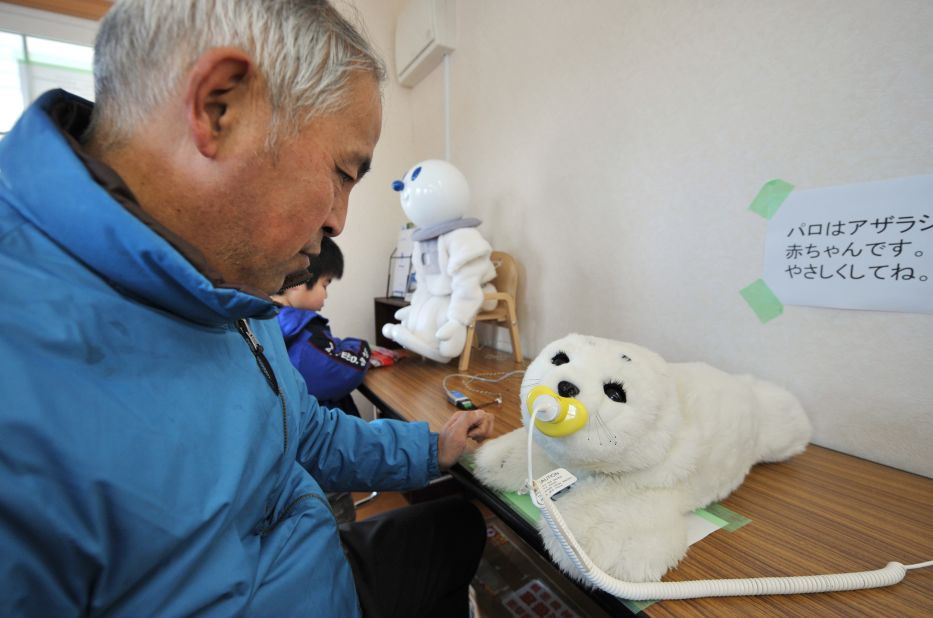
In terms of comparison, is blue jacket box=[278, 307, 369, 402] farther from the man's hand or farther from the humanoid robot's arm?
the man's hand

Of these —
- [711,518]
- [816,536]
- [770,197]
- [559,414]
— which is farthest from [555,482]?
[770,197]

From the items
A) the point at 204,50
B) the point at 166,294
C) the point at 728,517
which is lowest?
the point at 728,517

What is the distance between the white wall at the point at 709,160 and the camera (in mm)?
634

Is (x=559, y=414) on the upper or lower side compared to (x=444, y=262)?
lower

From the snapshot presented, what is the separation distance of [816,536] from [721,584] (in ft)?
0.68

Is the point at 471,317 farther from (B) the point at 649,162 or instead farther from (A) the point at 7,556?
(A) the point at 7,556

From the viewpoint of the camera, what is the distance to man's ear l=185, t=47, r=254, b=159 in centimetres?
36

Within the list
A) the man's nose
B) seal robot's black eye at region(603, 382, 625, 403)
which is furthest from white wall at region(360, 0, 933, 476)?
the man's nose

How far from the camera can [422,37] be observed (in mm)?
1704

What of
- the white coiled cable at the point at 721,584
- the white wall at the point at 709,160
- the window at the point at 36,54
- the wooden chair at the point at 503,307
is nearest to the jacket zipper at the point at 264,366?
the white coiled cable at the point at 721,584

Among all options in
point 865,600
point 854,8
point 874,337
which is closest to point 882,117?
point 854,8

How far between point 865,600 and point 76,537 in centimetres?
74

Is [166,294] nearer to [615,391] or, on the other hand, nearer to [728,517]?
[615,391]

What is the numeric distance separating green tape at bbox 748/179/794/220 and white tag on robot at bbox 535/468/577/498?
0.66 meters
